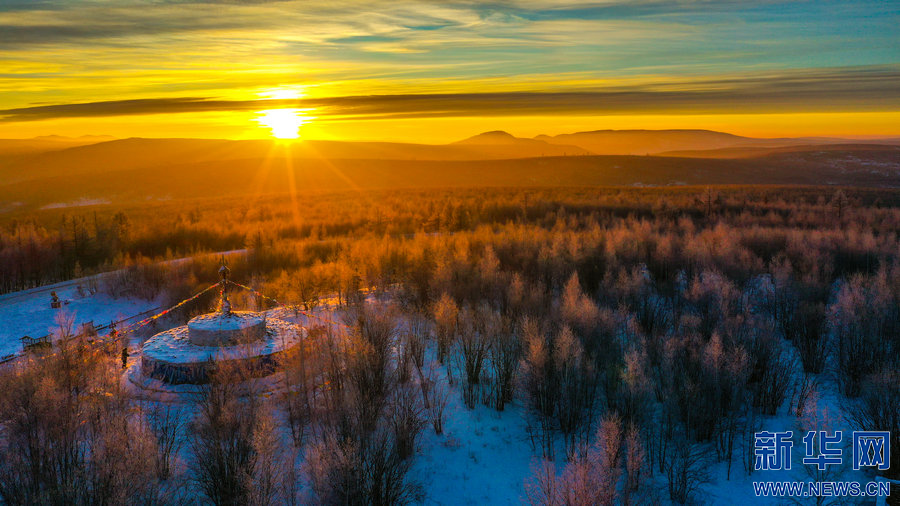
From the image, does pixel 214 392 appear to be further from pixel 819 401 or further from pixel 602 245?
pixel 602 245

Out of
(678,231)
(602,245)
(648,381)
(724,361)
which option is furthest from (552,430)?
(678,231)

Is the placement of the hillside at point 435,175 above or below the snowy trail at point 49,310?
above

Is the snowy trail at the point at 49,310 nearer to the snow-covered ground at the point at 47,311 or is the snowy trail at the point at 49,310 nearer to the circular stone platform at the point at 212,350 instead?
the snow-covered ground at the point at 47,311

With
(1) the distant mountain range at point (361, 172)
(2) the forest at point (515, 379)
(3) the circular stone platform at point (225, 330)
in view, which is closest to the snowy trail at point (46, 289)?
(2) the forest at point (515, 379)

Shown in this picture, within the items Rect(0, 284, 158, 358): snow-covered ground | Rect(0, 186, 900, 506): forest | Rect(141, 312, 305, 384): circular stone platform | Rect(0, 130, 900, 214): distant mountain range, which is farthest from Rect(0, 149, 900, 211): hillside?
Rect(141, 312, 305, 384): circular stone platform

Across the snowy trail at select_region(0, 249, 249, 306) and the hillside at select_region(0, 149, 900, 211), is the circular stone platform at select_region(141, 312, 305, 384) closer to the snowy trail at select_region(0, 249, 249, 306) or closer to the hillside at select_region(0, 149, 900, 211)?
the snowy trail at select_region(0, 249, 249, 306)

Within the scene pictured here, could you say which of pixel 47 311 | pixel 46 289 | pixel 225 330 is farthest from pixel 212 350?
pixel 46 289
